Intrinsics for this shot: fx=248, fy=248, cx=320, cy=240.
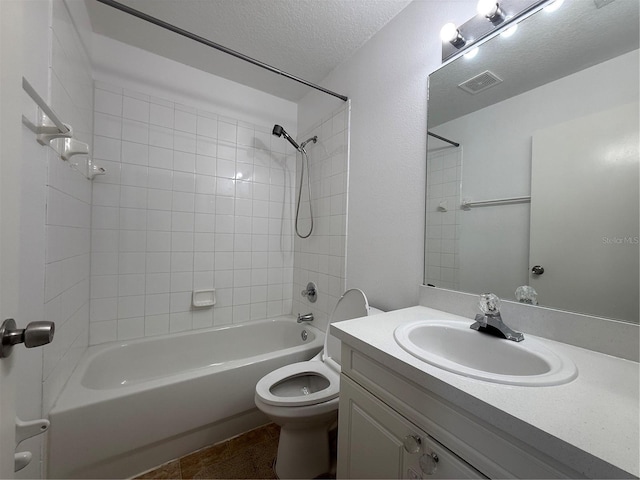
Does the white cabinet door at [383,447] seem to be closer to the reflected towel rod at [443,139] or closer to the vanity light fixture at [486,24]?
the reflected towel rod at [443,139]

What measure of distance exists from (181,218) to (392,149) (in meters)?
1.59

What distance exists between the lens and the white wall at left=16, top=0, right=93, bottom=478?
0.82 metres

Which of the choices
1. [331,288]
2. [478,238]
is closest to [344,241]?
[331,288]

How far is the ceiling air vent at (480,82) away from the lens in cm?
100

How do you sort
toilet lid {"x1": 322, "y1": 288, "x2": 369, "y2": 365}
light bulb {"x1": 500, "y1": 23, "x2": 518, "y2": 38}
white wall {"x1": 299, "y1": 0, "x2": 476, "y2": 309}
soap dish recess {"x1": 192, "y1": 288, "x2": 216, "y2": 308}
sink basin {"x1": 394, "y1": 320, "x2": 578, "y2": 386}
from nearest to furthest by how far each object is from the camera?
sink basin {"x1": 394, "y1": 320, "x2": 578, "y2": 386} → light bulb {"x1": 500, "y1": 23, "x2": 518, "y2": 38} → white wall {"x1": 299, "y1": 0, "x2": 476, "y2": 309} → toilet lid {"x1": 322, "y1": 288, "x2": 369, "y2": 365} → soap dish recess {"x1": 192, "y1": 288, "x2": 216, "y2": 308}

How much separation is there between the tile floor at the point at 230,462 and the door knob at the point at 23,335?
126 cm

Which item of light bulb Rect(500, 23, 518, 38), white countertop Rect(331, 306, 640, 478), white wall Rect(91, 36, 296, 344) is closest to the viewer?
white countertop Rect(331, 306, 640, 478)

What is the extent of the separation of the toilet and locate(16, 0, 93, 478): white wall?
842 millimetres

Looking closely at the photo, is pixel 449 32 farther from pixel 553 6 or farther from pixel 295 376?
pixel 295 376

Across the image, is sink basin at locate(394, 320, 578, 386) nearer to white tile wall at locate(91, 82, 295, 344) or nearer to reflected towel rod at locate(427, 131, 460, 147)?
reflected towel rod at locate(427, 131, 460, 147)

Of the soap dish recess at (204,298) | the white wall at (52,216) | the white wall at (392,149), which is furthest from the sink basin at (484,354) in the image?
the soap dish recess at (204,298)

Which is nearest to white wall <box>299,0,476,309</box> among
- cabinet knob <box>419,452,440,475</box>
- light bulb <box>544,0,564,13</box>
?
light bulb <box>544,0,564,13</box>

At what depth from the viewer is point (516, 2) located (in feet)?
3.02

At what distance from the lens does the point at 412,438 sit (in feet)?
2.01
